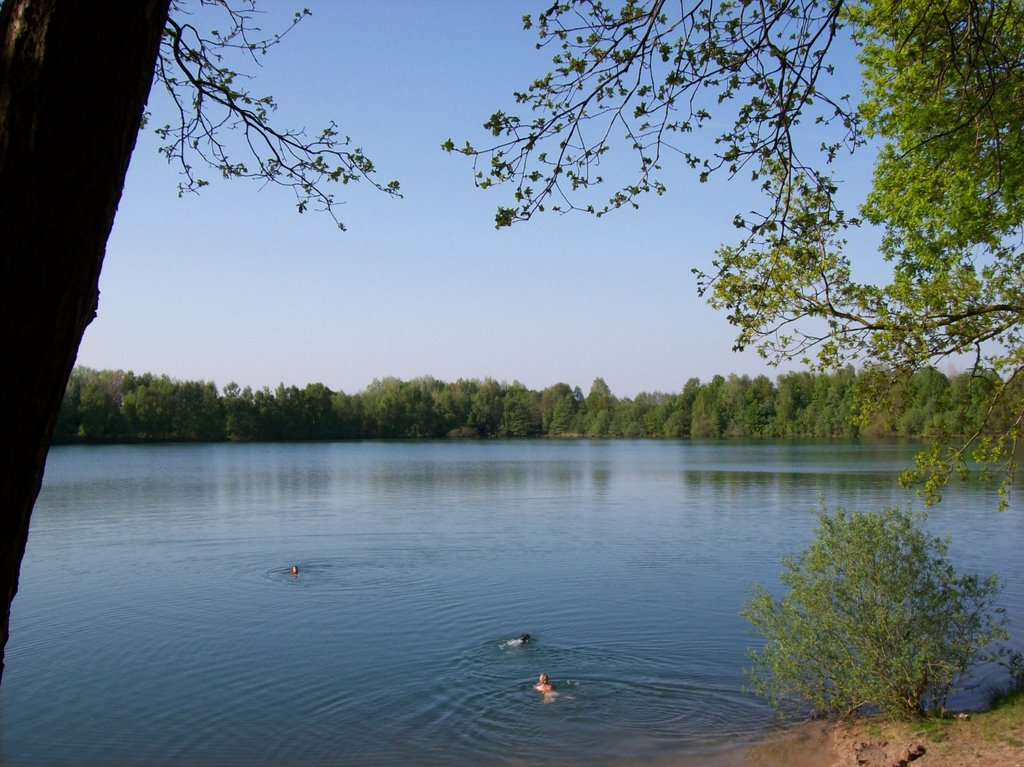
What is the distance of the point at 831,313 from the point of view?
1047cm

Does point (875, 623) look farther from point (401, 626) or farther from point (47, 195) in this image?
point (47, 195)

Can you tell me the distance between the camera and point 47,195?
2107 mm

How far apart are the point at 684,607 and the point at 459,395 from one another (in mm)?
126574

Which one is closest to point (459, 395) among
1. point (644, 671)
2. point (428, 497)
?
point (428, 497)

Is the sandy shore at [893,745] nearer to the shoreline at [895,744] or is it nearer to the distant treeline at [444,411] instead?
the shoreline at [895,744]

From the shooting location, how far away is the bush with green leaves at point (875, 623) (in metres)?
10.0

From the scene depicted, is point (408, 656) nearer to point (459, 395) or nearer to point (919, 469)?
point (919, 469)

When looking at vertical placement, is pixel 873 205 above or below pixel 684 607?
above

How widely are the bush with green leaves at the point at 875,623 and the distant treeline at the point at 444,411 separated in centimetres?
7574

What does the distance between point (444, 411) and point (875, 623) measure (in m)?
130

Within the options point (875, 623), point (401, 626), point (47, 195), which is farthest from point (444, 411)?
point (47, 195)

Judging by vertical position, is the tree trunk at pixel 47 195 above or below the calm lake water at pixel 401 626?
above

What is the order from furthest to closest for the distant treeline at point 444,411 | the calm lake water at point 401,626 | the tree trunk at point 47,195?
the distant treeline at point 444,411, the calm lake water at point 401,626, the tree trunk at point 47,195

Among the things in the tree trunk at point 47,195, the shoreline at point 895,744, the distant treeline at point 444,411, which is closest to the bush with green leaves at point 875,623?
the shoreline at point 895,744
